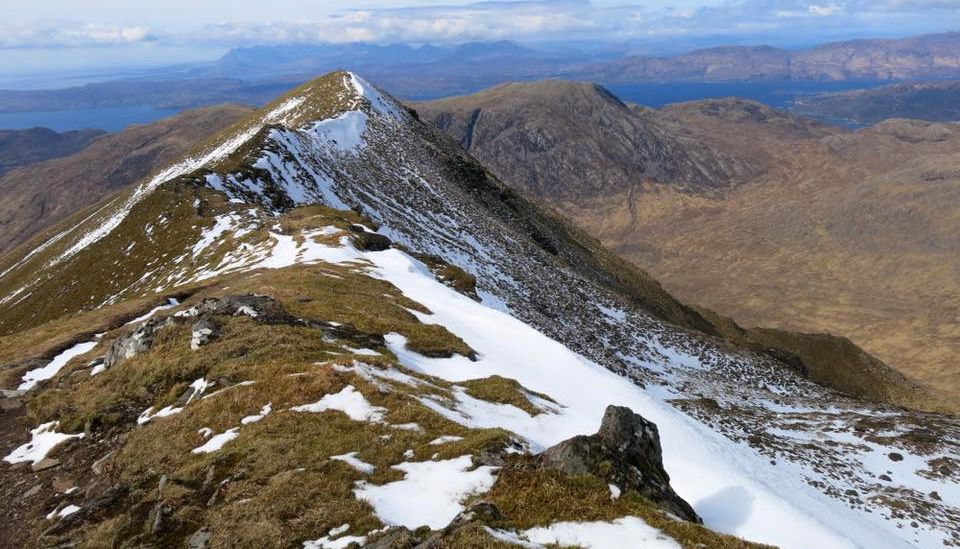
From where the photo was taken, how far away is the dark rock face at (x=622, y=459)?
1306 cm

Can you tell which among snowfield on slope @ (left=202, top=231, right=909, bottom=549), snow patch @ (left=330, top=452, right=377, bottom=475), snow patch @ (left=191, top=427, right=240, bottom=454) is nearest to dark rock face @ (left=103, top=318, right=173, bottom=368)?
snow patch @ (left=191, top=427, right=240, bottom=454)

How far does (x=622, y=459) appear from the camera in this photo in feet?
44.8

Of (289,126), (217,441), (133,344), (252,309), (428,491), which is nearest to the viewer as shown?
(428,491)

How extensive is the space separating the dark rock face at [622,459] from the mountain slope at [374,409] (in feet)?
0.44

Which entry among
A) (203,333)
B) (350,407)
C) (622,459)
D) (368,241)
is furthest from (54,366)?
(622,459)

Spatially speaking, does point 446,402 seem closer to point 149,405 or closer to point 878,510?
point 149,405

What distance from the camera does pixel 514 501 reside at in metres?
12.0

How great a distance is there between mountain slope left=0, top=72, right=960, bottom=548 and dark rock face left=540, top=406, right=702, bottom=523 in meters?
0.13

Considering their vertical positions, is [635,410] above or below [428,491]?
below

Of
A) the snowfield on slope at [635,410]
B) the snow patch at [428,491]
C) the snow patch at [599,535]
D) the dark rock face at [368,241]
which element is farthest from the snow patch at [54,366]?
the snow patch at [599,535]

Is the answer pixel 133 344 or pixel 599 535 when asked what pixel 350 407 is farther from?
pixel 133 344

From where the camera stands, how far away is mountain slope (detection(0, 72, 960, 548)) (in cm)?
1202

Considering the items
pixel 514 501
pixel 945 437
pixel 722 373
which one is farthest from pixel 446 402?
pixel 722 373

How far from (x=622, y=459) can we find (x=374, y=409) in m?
7.30
